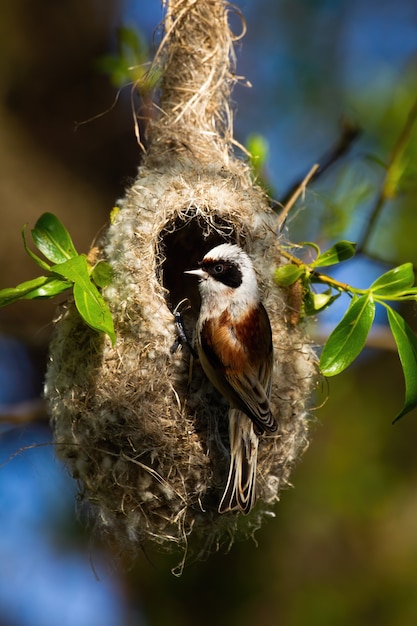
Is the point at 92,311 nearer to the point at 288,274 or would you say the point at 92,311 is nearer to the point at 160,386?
the point at 160,386

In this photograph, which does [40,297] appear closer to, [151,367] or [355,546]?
[151,367]

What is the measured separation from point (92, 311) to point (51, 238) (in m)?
0.35

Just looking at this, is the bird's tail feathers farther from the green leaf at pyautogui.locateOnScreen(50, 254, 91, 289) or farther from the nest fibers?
the green leaf at pyautogui.locateOnScreen(50, 254, 91, 289)

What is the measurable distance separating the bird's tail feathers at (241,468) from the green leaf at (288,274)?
58cm

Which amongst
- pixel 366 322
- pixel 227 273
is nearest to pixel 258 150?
pixel 227 273

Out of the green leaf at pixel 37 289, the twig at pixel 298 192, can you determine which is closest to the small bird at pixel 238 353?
the twig at pixel 298 192

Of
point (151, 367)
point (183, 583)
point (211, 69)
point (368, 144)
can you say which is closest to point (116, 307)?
point (151, 367)

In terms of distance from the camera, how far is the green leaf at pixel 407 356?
7.32 feet

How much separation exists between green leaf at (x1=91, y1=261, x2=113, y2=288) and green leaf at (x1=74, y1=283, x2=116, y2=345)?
1.05ft

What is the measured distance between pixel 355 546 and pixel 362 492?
66cm

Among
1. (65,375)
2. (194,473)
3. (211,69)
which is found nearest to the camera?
(194,473)

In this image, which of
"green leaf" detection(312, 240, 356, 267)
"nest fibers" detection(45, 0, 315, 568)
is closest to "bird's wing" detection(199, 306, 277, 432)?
"nest fibers" detection(45, 0, 315, 568)

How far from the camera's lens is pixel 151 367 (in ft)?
8.74

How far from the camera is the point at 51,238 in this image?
244 centimetres
